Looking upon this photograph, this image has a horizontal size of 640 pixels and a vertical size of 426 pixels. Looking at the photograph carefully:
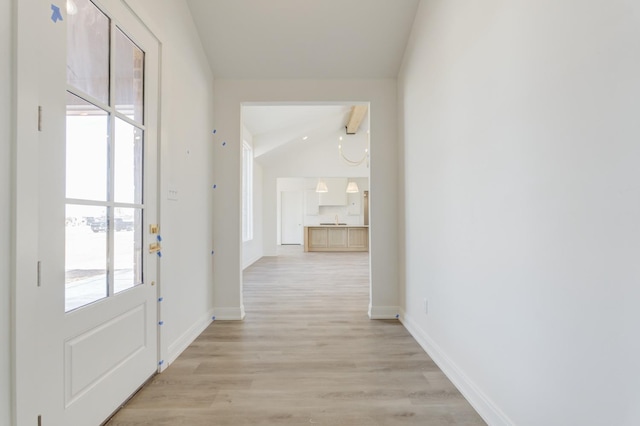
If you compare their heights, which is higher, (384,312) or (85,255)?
(85,255)

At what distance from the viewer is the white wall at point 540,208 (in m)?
0.96

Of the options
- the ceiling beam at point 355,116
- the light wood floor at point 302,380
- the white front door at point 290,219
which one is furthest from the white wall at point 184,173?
the white front door at point 290,219

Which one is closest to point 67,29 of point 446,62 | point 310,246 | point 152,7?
point 152,7

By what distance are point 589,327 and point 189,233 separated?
2.63m

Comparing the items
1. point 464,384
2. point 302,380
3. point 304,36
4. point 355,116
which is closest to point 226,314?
point 302,380

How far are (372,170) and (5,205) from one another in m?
2.85

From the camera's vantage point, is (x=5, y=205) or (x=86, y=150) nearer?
(x=5, y=205)

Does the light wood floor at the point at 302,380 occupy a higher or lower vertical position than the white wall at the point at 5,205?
lower

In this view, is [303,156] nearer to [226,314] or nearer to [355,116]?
[355,116]

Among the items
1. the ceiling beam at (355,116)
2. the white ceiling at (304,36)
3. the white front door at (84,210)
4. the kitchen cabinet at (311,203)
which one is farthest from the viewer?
the kitchen cabinet at (311,203)

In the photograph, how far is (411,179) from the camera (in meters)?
2.93

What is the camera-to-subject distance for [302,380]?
2.07 m

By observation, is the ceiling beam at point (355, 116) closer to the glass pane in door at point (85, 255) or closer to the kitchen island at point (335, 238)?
the kitchen island at point (335, 238)

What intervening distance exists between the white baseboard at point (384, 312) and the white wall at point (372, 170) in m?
0.01
